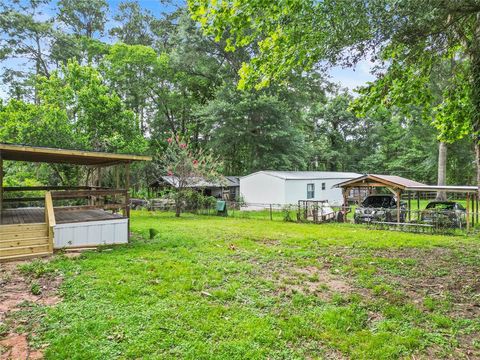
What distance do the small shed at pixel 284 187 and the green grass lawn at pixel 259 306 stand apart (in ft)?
41.8

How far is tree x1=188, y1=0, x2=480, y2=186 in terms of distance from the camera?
4.87 metres

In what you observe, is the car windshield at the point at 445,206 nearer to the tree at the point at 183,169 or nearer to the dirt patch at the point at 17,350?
the tree at the point at 183,169

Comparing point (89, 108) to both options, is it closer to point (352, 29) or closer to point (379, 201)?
point (352, 29)

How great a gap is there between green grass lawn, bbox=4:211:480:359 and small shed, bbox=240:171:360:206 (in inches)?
501

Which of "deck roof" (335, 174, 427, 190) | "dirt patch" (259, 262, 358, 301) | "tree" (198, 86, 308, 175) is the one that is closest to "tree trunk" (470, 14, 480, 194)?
"dirt patch" (259, 262, 358, 301)

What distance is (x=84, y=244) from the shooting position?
8.58 metres

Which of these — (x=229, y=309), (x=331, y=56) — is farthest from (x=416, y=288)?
(x=331, y=56)

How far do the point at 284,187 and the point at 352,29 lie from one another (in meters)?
15.7

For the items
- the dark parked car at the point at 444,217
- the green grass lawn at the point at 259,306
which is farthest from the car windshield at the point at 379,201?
the green grass lawn at the point at 259,306

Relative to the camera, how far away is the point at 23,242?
7609 mm

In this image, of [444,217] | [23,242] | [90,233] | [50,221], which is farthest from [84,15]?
[444,217]

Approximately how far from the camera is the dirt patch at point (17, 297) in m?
3.38

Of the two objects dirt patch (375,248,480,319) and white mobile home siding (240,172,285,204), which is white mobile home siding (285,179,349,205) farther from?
dirt patch (375,248,480,319)

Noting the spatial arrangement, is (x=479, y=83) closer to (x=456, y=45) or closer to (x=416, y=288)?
(x=456, y=45)
